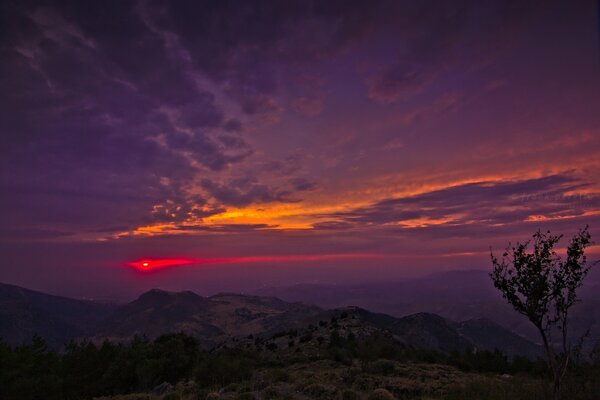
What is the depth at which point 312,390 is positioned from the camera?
29172mm

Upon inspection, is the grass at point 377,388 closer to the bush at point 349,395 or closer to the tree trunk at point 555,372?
the bush at point 349,395

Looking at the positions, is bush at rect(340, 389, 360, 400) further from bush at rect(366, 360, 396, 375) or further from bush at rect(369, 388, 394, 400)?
bush at rect(366, 360, 396, 375)

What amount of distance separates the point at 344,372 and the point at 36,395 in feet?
156

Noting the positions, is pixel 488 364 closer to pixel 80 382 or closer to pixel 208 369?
pixel 208 369

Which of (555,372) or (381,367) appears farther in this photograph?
(381,367)

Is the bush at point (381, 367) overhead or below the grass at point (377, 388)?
below

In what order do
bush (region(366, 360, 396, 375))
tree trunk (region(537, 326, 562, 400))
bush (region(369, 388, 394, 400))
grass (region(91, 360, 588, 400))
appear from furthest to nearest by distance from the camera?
bush (region(366, 360, 396, 375)) < bush (region(369, 388, 394, 400)) < grass (region(91, 360, 588, 400)) < tree trunk (region(537, 326, 562, 400))

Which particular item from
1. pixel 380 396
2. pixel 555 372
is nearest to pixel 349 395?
pixel 380 396

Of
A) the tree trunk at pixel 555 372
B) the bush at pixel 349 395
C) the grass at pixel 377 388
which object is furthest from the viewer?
the bush at pixel 349 395

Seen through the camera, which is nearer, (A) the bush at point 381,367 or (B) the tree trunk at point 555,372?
(B) the tree trunk at point 555,372

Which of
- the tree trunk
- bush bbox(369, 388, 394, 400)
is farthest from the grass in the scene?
the tree trunk

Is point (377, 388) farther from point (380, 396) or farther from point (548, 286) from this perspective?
point (548, 286)

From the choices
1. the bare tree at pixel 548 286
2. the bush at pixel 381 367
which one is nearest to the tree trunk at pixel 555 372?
the bare tree at pixel 548 286

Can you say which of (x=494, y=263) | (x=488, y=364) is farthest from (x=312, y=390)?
(x=488, y=364)
